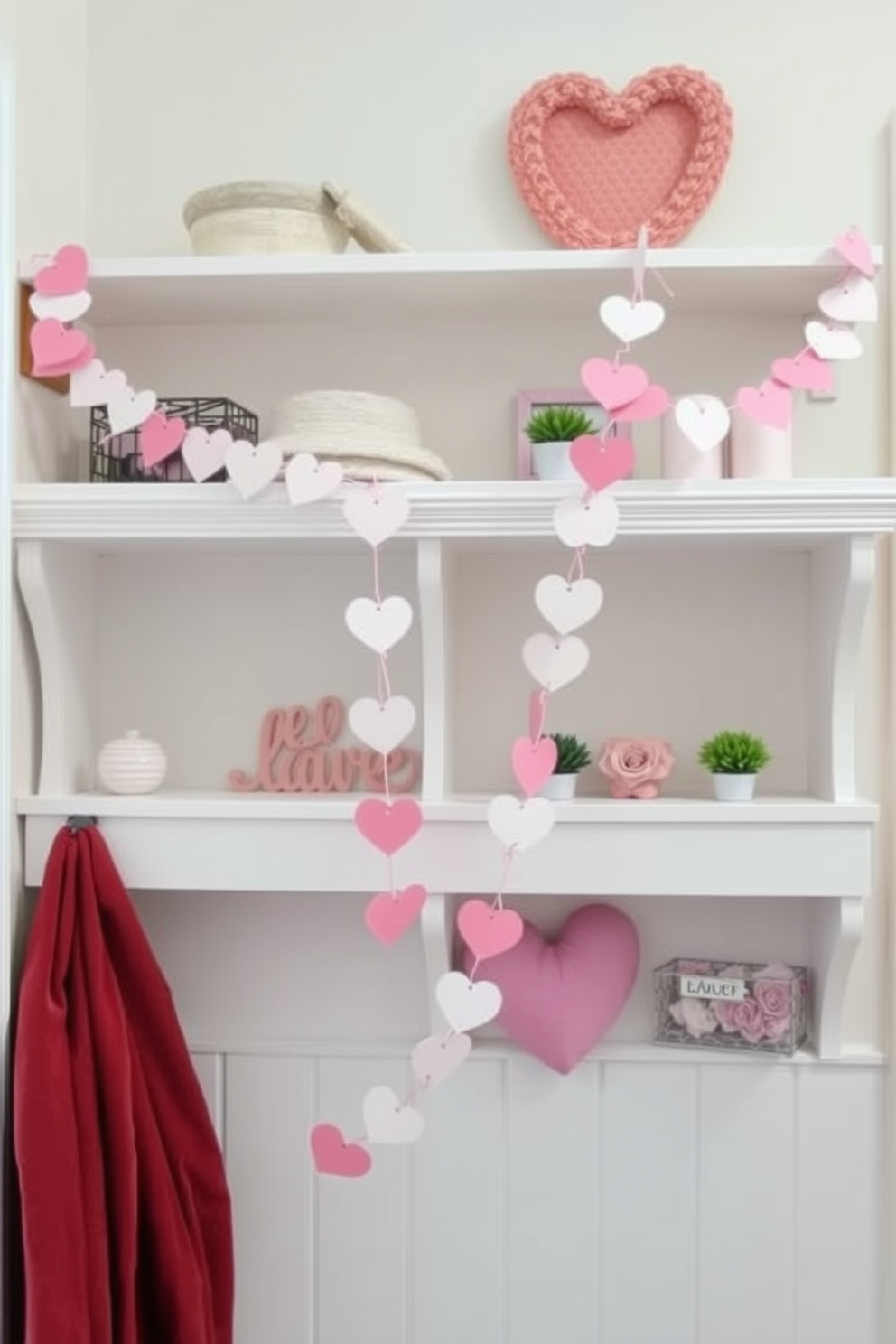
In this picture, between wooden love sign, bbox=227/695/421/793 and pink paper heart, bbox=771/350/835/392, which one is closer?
pink paper heart, bbox=771/350/835/392

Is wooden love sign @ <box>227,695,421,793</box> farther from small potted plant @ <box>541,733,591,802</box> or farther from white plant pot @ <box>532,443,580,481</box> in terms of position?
white plant pot @ <box>532,443,580,481</box>

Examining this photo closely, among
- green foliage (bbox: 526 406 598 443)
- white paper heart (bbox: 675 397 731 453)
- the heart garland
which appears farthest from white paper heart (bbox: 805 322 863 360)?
green foliage (bbox: 526 406 598 443)

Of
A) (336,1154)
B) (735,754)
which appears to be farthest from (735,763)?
(336,1154)

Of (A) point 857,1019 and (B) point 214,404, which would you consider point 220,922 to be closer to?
(B) point 214,404

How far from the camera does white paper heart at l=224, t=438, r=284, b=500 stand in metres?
1.57

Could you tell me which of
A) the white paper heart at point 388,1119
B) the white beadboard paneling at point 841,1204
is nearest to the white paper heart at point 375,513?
the white paper heart at point 388,1119

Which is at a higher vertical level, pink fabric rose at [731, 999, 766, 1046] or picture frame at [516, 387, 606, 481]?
picture frame at [516, 387, 606, 481]

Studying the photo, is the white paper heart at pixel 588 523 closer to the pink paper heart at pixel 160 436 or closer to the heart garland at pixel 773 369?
the heart garland at pixel 773 369

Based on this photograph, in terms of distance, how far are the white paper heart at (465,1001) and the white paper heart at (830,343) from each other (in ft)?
2.49

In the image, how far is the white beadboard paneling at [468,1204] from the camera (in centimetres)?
176

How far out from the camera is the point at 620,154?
68.3 inches

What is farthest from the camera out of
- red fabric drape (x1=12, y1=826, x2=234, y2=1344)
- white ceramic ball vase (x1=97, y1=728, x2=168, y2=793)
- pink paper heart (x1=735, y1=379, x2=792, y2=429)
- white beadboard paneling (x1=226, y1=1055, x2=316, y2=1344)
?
white beadboard paneling (x1=226, y1=1055, x2=316, y2=1344)

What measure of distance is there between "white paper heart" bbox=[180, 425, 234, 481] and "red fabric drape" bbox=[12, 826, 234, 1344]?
1.35 ft

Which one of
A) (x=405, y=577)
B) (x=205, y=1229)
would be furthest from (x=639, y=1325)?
(x=405, y=577)
